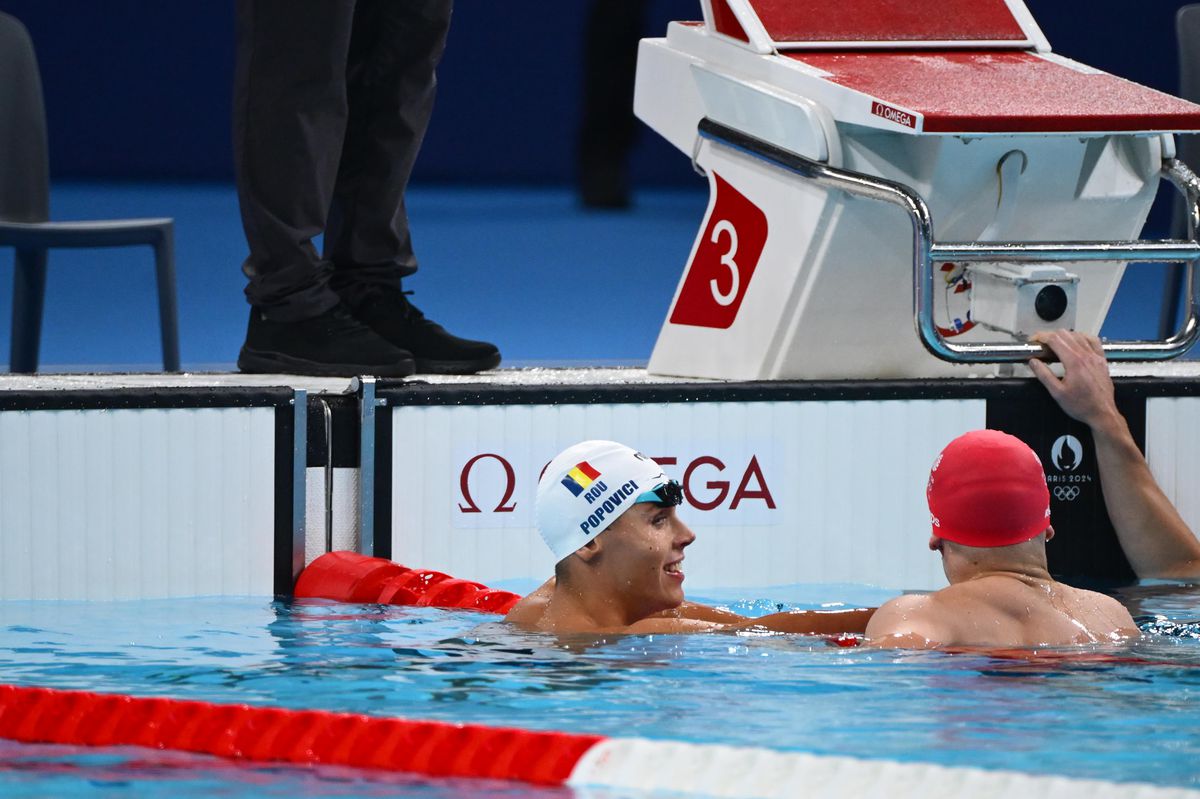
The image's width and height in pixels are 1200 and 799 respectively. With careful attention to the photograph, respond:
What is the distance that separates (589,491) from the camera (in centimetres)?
366

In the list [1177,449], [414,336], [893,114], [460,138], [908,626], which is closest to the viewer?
[908,626]

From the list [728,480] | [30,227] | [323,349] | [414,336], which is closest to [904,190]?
[728,480]

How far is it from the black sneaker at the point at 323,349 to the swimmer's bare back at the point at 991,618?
1444mm

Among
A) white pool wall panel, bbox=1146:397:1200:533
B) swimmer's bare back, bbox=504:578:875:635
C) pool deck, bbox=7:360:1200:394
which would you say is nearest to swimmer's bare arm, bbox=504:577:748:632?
swimmer's bare back, bbox=504:578:875:635

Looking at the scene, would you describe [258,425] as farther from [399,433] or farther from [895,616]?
[895,616]

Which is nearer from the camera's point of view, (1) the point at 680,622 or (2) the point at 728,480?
(1) the point at 680,622

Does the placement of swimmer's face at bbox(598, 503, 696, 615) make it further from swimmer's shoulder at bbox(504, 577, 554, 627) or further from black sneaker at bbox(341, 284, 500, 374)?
black sneaker at bbox(341, 284, 500, 374)

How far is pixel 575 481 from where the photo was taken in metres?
3.68

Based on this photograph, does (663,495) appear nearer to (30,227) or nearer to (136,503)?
(136,503)

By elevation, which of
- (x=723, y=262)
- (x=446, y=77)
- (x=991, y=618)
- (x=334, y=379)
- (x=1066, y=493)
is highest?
(x=446, y=77)

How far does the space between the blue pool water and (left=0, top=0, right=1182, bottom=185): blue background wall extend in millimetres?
9383

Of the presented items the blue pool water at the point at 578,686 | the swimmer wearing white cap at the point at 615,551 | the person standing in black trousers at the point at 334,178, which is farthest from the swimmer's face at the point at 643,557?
the person standing in black trousers at the point at 334,178

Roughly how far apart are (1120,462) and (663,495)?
1230 mm

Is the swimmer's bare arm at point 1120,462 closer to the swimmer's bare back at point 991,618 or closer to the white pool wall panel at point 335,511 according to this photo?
the swimmer's bare back at point 991,618
